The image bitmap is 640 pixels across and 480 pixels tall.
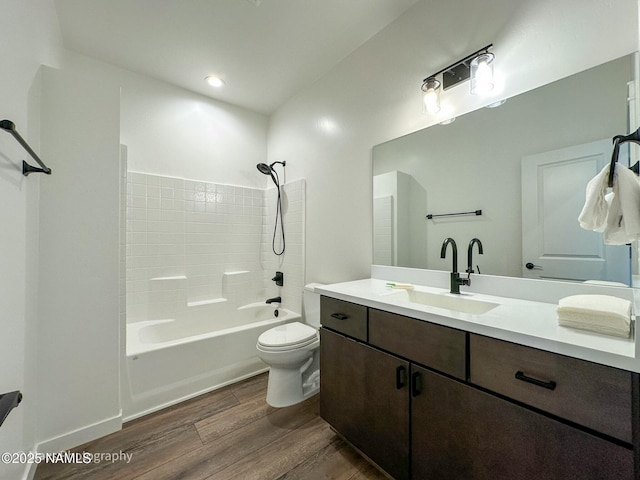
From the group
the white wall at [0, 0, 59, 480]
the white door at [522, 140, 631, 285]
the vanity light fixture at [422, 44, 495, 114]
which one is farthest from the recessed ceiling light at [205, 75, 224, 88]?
the white door at [522, 140, 631, 285]

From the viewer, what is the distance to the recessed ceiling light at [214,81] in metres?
2.33

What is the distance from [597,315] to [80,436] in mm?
2455

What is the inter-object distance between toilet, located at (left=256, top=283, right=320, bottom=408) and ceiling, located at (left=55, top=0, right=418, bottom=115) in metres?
1.82

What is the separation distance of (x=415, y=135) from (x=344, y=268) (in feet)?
3.57

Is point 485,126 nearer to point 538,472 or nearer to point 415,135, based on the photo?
point 415,135

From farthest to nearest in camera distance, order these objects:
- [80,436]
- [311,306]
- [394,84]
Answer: [311,306], [394,84], [80,436]

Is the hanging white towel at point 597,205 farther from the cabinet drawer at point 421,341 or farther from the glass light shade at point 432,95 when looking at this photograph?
the glass light shade at point 432,95

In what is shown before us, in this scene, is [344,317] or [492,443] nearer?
[492,443]

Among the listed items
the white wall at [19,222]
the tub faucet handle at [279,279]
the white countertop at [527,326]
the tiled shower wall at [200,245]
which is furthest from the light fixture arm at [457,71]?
the tub faucet handle at [279,279]

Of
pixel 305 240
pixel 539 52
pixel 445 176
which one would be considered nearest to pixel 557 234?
pixel 445 176

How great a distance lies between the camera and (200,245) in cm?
256

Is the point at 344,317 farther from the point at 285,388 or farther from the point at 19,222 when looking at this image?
the point at 19,222

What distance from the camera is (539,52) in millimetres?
1161

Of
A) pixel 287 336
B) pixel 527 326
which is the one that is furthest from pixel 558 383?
pixel 287 336
